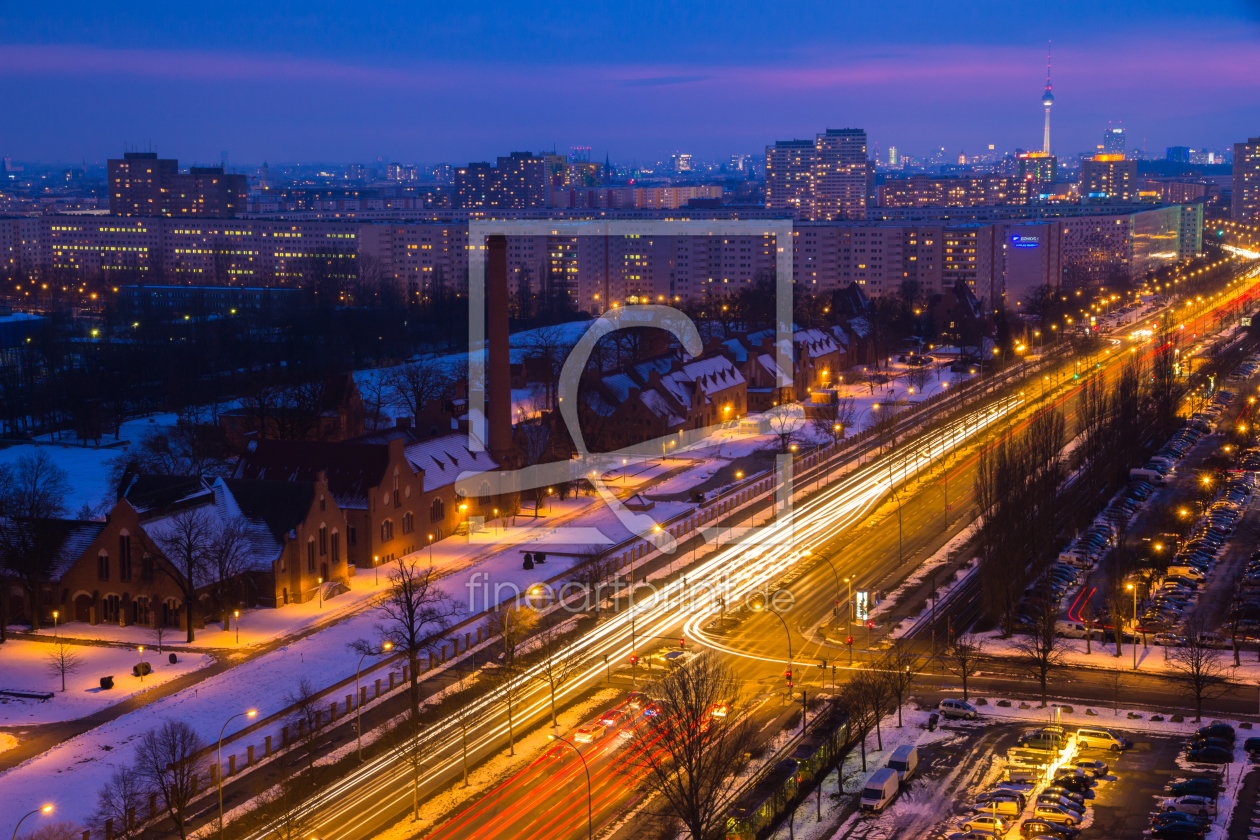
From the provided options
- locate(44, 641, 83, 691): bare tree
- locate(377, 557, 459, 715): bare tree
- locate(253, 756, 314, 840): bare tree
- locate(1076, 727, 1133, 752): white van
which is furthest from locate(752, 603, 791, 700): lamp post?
locate(44, 641, 83, 691): bare tree

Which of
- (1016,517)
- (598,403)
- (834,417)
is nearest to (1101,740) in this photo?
(1016,517)

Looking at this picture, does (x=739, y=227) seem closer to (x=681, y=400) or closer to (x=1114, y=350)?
(x=1114, y=350)

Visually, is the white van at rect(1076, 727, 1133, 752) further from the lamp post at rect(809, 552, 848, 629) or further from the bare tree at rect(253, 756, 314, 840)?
the bare tree at rect(253, 756, 314, 840)

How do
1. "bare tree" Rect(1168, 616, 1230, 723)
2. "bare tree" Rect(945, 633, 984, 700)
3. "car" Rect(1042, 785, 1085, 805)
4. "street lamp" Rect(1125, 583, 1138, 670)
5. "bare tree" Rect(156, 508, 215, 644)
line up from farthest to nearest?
"bare tree" Rect(156, 508, 215, 644) < "street lamp" Rect(1125, 583, 1138, 670) < "bare tree" Rect(945, 633, 984, 700) < "bare tree" Rect(1168, 616, 1230, 723) < "car" Rect(1042, 785, 1085, 805)

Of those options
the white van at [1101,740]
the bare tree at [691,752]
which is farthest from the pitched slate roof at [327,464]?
the white van at [1101,740]

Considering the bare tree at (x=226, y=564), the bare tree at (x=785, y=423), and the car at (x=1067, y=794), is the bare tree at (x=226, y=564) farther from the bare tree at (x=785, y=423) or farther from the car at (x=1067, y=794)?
the bare tree at (x=785, y=423)

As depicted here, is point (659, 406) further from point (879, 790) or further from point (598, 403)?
point (879, 790)
